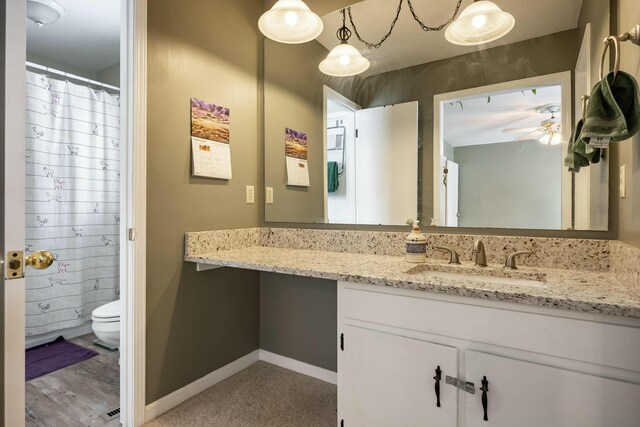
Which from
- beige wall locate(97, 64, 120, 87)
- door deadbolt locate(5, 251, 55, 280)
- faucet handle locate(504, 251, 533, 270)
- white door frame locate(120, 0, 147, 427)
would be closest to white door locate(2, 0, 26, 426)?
door deadbolt locate(5, 251, 55, 280)

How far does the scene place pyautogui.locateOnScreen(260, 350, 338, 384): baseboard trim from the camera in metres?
2.06

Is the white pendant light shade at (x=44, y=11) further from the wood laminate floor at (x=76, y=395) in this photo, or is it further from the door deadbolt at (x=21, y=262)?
the wood laminate floor at (x=76, y=395)

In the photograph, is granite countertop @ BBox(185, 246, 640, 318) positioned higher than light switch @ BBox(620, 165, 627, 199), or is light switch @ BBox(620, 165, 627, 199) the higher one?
light switch @ BBox(620, 165, 627, 199)

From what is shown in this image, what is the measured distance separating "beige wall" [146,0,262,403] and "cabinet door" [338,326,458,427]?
39.5 inches

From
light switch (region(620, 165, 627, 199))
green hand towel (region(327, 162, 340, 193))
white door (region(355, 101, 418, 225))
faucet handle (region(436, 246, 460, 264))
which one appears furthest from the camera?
green hand towel (region(327, 162, 340, 193))

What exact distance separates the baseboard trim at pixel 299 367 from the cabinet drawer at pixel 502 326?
986mm

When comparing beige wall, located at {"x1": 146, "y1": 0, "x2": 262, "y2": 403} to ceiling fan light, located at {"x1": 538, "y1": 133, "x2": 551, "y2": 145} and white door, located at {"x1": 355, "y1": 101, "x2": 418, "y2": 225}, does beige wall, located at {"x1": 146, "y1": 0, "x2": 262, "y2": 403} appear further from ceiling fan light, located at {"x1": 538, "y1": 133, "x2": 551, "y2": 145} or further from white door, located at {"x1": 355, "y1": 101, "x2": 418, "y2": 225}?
ceiling fan light, located at {"x1": 538, "y1": 133, "x2": 551, "y2": 145}

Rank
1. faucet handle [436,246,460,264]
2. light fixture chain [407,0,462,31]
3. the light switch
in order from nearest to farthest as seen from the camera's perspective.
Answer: the light switch < faucet handle [436,246,460,264] < light fixture chain [407,0,462,31]

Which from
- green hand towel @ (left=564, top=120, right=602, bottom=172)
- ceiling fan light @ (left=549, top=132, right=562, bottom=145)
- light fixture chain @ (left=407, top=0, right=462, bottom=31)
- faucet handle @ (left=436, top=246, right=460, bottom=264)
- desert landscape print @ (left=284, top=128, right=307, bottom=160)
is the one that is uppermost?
light fixture chain @ (left=407, top=0, right=462, bottom=31)

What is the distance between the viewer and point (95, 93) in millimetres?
2914

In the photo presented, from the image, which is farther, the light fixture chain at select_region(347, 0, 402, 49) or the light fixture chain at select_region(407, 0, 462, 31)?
the light fixture chain at select_region(347, 0, 402, 49)

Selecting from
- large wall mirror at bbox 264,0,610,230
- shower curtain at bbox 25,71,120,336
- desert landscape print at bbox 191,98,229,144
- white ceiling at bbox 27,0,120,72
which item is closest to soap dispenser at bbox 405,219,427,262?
large wall mirror at bbox 264,0,610,230

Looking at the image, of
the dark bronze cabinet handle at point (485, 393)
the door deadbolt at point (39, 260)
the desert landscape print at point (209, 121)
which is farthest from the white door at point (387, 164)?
the door deadbolt at point (39, 260)

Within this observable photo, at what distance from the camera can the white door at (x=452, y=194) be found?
1663mm
